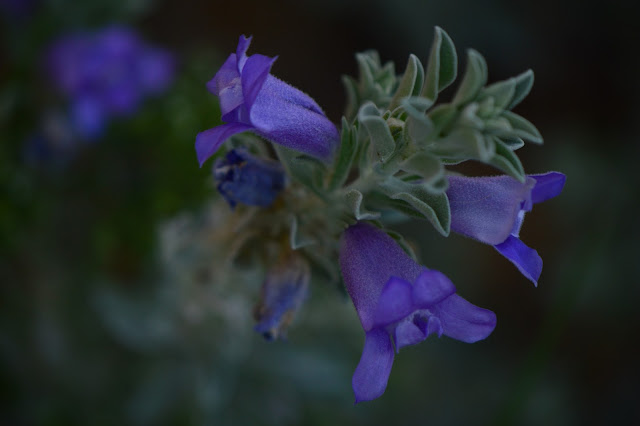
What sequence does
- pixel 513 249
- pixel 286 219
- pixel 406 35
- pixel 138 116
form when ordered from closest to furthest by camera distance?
pixel 513 249 → pixel 286 219 → pixel 138 116 → pixel 406 35

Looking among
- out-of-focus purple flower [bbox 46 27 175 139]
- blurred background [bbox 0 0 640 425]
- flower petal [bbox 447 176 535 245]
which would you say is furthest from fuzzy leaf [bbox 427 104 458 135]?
out-of-focus purple flower [bbox 46 27 175 139]

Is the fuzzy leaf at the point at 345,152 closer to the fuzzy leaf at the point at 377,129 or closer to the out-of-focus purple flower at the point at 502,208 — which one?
the fuzzy leaf at the point at 377,129

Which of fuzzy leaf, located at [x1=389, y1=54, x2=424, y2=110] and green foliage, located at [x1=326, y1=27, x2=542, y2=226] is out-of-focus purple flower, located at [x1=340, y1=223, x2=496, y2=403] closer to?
green foliage, located at [x1=326, y1=27, x2=542, y2=226]

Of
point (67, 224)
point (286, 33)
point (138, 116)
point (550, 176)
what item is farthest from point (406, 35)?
point (550, 176)

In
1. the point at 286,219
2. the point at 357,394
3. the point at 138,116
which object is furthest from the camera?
the point at 138,116

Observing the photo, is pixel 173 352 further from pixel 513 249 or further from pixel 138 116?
A: pixel 513 249

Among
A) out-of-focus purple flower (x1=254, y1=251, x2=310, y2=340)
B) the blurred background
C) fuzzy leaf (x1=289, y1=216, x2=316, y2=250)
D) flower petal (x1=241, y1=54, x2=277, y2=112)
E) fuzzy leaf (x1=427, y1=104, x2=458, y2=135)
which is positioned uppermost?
fuzzy leaf (x1=427, y1=104, x2=458, y2=135)

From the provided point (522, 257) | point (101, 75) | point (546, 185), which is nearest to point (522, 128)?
point (546, 185)
